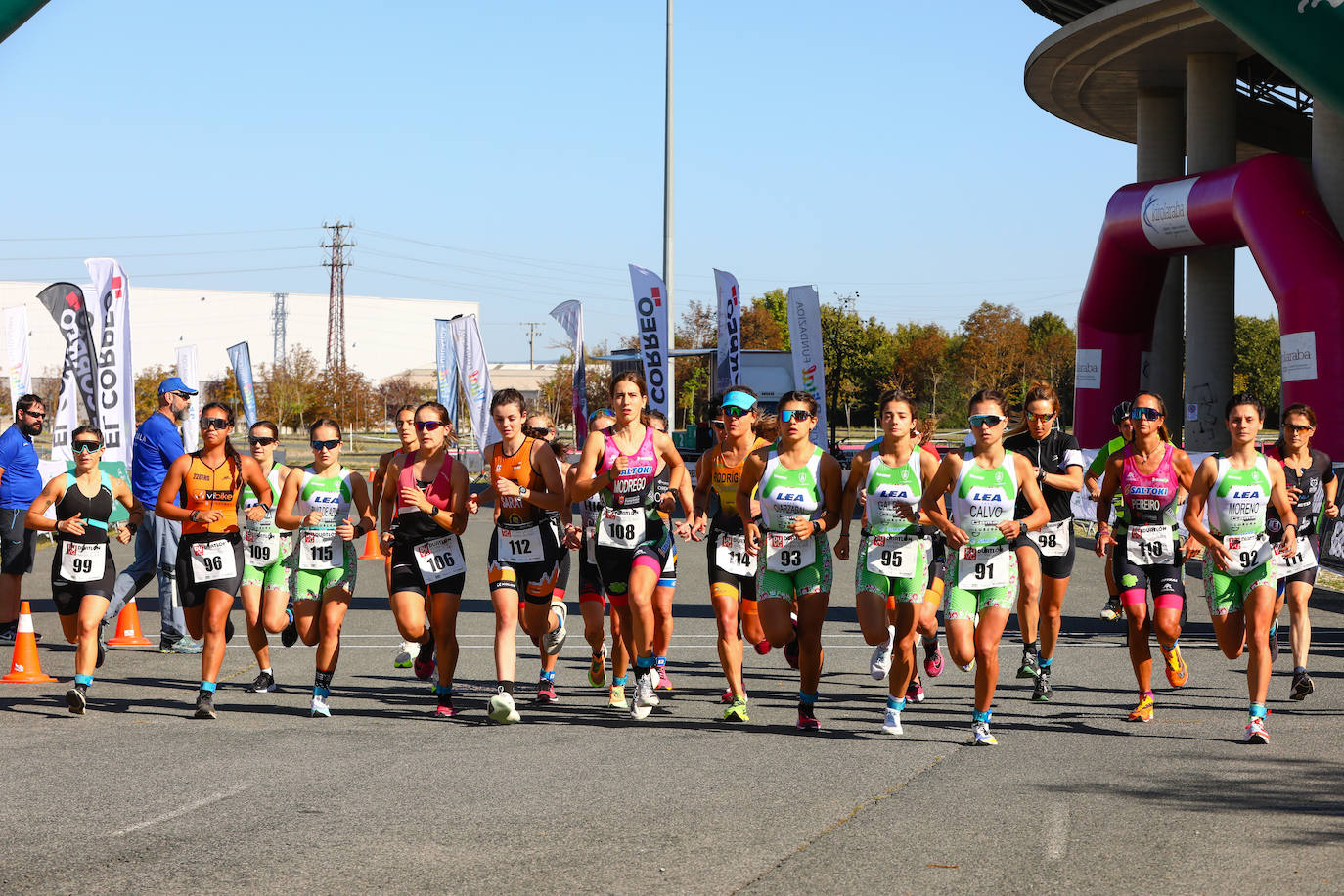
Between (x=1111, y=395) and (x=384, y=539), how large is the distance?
2158 cm

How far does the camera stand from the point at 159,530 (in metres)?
11.9

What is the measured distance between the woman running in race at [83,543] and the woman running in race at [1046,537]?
596cm

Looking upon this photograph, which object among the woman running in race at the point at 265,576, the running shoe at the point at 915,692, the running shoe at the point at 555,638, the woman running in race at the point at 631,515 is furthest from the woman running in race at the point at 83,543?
the running shoe at the point at 915,692

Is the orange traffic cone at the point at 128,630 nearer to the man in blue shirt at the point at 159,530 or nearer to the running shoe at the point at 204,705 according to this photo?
the man in blue shirt at the point at 159,530

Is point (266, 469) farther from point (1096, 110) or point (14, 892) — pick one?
point (1096, 110)

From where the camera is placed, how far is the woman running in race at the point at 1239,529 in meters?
8.36

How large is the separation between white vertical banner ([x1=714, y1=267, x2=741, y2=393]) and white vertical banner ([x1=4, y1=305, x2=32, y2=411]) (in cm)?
1376

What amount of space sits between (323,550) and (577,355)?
18851 mm

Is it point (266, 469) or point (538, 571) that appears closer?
point (538, 571)

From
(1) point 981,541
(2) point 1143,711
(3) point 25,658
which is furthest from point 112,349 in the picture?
(2) point 1143,711

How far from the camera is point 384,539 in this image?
28.9 feet

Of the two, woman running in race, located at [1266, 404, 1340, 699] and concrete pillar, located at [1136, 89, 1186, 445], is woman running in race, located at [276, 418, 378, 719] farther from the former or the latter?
concrete pillar, located at [1136, 89, 1186, 445]

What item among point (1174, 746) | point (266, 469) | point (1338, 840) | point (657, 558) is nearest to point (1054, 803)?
point (1338, 840)

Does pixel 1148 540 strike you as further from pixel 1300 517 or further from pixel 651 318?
pixel 651 318
